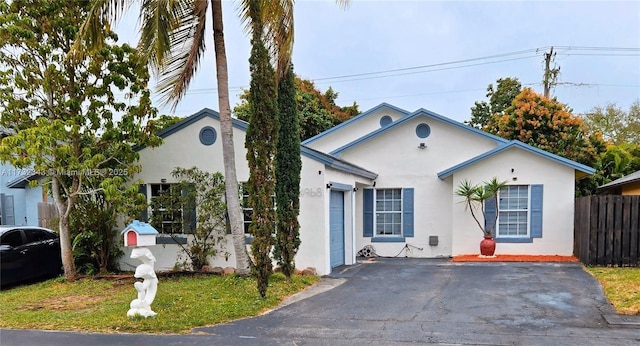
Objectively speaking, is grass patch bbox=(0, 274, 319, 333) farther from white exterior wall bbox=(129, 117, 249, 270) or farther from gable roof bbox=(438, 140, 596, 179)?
gable roof bbox=(438, 140, 596, 179)

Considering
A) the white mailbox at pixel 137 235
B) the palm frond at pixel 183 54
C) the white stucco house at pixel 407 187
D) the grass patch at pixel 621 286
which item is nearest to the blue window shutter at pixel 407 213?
the white stucco house at pixel 407 187

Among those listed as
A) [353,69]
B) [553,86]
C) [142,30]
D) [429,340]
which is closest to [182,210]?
[142,30]

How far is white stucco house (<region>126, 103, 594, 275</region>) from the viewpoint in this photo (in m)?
11.4

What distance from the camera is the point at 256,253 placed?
8406 mm

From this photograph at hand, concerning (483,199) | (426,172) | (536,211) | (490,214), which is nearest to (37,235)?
(426,172)

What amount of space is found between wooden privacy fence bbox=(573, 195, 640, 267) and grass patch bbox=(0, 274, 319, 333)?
7472 millimetres

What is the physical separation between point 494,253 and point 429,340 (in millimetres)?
8819

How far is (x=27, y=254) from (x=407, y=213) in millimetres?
11260

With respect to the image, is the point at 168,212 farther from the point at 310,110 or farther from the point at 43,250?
the point at 310,110

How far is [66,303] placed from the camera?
8.50 m

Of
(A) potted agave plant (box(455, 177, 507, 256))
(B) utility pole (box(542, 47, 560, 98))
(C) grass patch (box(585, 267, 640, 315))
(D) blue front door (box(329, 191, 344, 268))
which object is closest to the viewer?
(C) grass patch (box(585, 267, 640, 315))

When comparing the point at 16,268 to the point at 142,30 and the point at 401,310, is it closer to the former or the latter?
the point at 142,30

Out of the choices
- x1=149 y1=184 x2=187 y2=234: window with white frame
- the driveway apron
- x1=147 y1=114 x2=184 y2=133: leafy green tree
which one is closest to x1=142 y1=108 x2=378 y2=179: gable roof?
x1=147 y1=114 x2=184 y2=133: leafy green tree

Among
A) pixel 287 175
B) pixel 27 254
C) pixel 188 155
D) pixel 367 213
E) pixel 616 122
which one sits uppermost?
pixel 616 122
